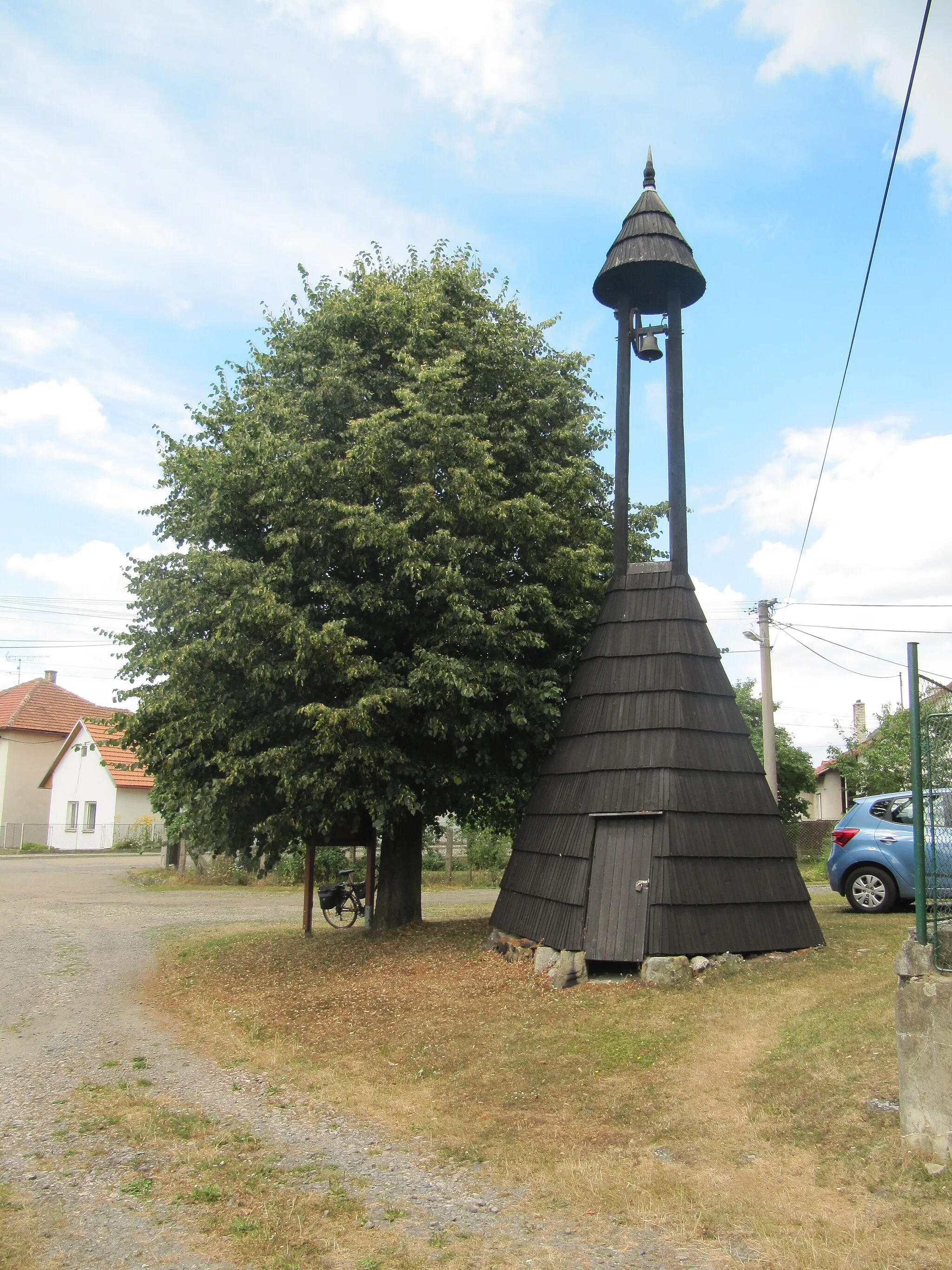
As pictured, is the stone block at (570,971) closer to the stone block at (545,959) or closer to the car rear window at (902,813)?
the stone block at (545,959)

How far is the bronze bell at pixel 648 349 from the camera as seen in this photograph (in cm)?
1227

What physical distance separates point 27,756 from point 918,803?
48.3m

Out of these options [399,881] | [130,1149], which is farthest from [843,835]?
[130,1149]

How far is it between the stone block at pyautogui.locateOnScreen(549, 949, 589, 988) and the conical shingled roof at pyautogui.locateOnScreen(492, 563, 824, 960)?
11 centimetres

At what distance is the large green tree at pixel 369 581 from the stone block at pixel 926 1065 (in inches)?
249

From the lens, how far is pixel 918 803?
566 centimetres

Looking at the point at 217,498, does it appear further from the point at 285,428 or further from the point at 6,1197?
the point at 6,1197

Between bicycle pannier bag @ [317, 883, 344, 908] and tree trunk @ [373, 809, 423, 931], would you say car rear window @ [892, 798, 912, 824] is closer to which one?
tree trunk @ [373, 809, 423, 931]

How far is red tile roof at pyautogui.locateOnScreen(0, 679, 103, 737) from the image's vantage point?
4672 centimetres

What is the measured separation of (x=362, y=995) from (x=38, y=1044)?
318cm

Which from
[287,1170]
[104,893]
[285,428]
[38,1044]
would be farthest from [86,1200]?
[104,893]

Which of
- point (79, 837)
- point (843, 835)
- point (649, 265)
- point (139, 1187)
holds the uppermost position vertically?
point (649, 265)

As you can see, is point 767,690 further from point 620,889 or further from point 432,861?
point 620,889

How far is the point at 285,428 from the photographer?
12.3 meters
